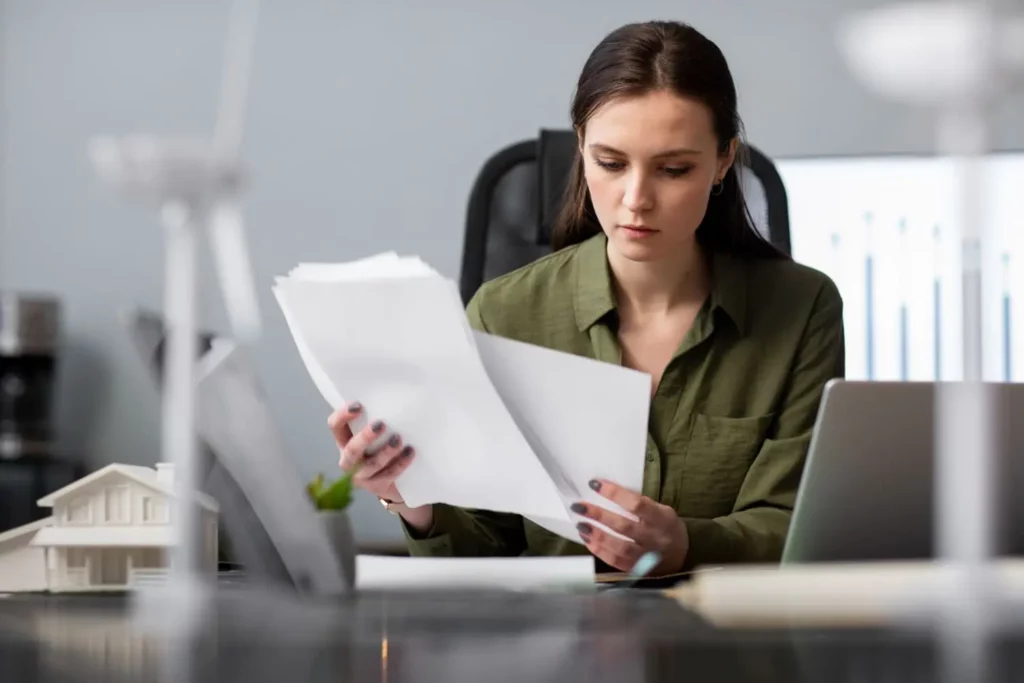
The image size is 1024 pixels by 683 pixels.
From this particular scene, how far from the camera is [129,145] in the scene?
66 centimetres

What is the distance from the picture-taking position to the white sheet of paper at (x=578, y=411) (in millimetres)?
1223

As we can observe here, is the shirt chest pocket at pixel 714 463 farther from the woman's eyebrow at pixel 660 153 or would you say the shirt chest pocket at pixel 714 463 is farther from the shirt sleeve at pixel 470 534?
the woman's eyebrow at pixel 660 153

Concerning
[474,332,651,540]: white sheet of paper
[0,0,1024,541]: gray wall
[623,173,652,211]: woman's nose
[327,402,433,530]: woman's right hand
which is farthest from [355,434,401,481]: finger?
[0,0,1024,541]: gray wall

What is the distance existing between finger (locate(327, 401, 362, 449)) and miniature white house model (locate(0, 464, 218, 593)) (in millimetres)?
244

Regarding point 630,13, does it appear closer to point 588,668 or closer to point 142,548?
point 142,548

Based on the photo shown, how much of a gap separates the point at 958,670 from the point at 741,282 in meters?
1.15

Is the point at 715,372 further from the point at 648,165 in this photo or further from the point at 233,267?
the point at 233,267

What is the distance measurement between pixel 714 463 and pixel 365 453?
1.79 ft

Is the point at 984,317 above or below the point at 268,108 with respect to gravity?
below

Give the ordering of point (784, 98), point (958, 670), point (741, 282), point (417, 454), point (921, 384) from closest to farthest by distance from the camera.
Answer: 1. point (958, 670)
2. point (921, 384)
3. point (417, 454)
4. point (741, 282)
5. point (784, 98)

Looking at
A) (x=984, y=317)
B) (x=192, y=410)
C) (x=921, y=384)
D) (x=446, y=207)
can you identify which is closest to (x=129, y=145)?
(x=192, y=410)

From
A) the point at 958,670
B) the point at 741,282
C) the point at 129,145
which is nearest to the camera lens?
the point at 958,670

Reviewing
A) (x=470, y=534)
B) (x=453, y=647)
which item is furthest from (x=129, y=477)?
(x=470, y=534)

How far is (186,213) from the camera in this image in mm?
683
